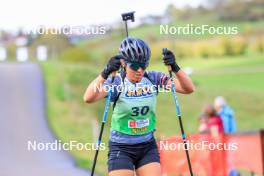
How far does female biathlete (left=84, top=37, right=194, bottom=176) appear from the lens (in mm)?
6395

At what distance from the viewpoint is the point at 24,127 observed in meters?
12.2

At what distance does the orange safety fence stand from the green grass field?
3.80 ft

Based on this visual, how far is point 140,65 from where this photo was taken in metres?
6.39

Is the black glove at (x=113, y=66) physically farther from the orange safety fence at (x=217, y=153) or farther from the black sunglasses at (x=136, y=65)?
the orange safety fence at (x=217, y=153)

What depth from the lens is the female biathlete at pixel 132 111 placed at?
639 cm

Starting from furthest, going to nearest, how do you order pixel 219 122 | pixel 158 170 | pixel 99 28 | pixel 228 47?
pixel 228 47
pixel 99 28
pixel 219 122
pixel 158 170

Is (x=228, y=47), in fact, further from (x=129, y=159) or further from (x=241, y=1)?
(x=129, y=159)

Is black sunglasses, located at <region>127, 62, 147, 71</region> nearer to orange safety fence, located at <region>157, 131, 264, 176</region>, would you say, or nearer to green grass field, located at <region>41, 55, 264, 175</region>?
orange safety fence, located at <region>157, 131, 264, 176</region>

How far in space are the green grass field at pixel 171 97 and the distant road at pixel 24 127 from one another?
17cm

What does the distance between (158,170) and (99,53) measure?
266 inches

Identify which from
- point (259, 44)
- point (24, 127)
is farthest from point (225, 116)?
point (259, 44)

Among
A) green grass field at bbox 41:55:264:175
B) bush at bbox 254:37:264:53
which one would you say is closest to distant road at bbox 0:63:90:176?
green grass field at bbox 41:55:264:175

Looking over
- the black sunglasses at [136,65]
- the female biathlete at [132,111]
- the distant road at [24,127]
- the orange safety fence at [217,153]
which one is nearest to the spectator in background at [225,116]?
the orange safety fence at [217,153]

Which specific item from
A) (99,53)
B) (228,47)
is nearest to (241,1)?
(228,47)
